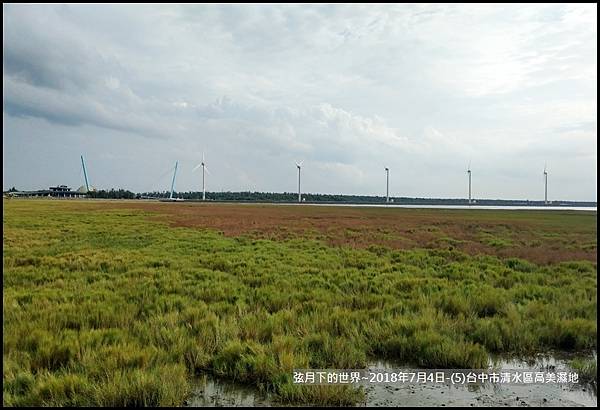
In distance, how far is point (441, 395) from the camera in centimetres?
503

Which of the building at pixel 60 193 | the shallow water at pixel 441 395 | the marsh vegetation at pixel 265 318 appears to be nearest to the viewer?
the shallow water at pixel 441 395

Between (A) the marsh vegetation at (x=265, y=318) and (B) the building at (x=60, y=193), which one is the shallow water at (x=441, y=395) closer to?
(A) the marsh vegetation at (x=265, y=318)

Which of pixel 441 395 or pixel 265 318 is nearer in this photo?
pixel 441 395

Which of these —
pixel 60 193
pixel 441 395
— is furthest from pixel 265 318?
pixel 60 193

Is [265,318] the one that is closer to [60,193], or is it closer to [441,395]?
[441,395]

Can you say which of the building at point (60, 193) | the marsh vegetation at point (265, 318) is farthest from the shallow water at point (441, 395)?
the building at point (60, 193)

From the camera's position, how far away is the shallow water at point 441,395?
483cm

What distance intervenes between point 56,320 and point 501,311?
868 cm

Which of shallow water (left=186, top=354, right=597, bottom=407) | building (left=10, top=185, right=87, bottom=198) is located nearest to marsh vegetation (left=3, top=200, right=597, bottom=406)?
shallow water (left=186, top=354, right=597, bottom=407)

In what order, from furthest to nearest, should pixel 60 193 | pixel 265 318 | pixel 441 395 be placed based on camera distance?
pixel 60 193
pixel 265 318
pixel 441 395

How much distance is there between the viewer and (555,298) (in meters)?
9.07

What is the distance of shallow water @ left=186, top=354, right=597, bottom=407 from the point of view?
4.83 m

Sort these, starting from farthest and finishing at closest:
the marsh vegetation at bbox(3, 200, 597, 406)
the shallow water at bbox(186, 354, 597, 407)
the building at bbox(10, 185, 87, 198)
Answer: the building at bbox(10, 185, 87, 198)
the marsh vegetation at bbox(3, 200, 597, 406)
the shallow water at bbox(186, 354, 597, 407)

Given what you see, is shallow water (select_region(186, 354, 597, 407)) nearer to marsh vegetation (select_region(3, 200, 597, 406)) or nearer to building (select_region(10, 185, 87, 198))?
marsh vegetation (select_region(3, 200, 597, 406))
